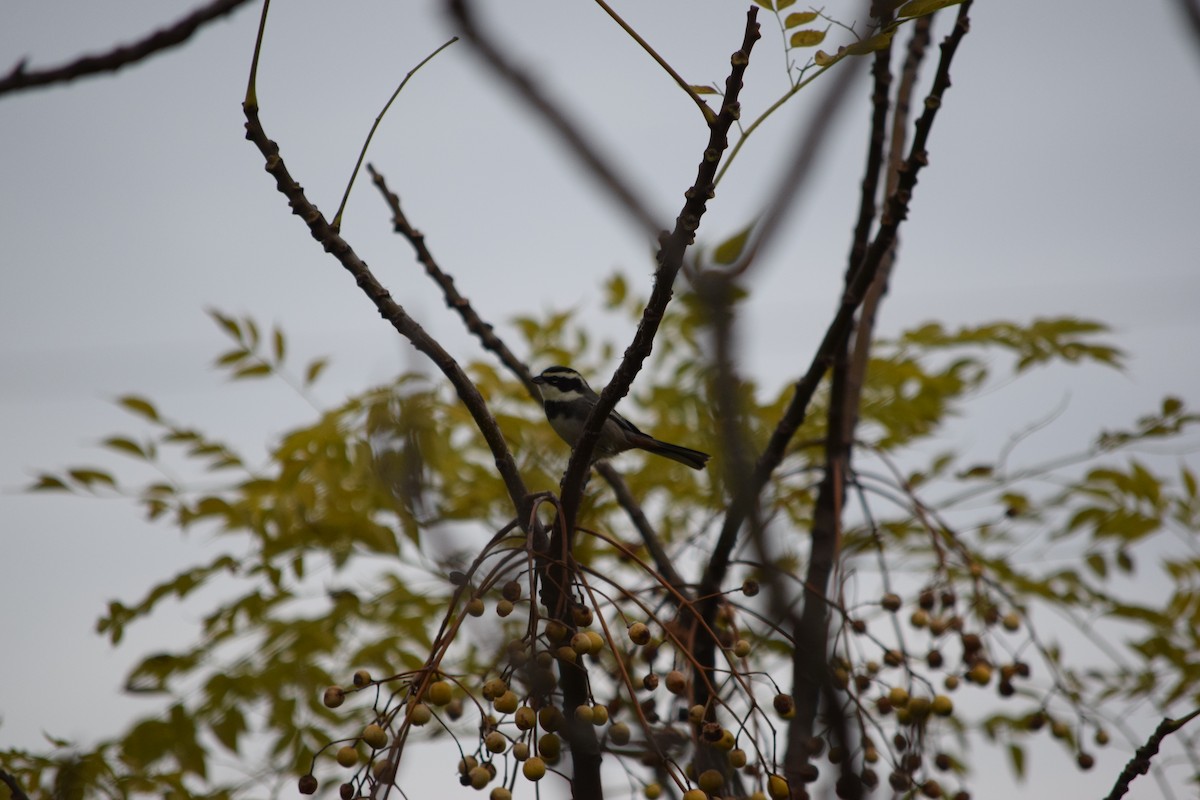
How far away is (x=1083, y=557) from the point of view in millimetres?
4547

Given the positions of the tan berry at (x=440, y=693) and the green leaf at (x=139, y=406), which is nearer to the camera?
the tan berry at (x=440, y=693)

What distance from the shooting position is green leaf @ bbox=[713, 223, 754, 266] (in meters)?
3.57

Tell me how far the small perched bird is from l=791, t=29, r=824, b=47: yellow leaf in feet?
6.62

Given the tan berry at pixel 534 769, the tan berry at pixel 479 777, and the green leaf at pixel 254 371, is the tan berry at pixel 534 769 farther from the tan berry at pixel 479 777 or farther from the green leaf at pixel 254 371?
the green leaf at pixel 254 371

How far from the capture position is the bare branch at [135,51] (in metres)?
1.38

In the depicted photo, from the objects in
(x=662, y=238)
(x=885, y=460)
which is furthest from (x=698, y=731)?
(x=885, y=460)

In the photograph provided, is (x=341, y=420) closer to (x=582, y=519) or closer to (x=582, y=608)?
(x=582, y=519)

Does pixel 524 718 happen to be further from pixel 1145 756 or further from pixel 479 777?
pixel 1145 756

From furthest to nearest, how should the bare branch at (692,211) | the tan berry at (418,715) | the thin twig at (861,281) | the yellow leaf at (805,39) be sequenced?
the thin twig at (861,281)
the yellow leaf at (805,39)
the tan berry at (418,715)
the bare branch at (692,211)

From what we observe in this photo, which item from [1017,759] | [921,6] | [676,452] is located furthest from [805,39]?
[1017,759]

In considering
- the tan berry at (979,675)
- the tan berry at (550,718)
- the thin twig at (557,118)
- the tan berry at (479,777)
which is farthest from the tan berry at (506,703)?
the tan berry at (979,675)

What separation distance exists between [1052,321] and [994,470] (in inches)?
34.6

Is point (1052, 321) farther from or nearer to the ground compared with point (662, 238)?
farther from the ground

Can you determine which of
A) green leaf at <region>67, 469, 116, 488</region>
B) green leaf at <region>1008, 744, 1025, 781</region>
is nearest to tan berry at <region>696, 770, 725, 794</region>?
green leaf at <region>67, 469, 116, 488</region>
